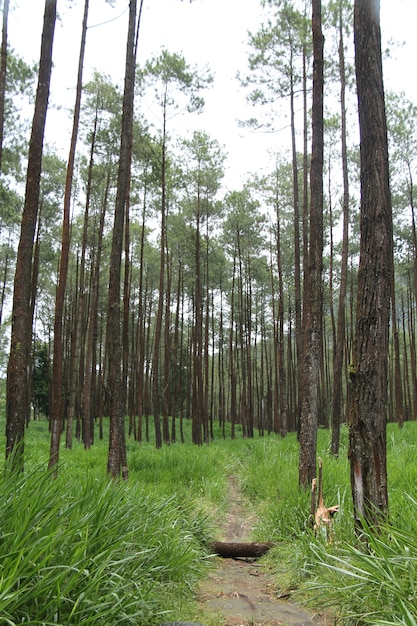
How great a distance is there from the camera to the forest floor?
10.0ft

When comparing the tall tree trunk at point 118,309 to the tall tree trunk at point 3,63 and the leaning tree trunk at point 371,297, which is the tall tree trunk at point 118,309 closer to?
the tall tree trunk at point 3,63

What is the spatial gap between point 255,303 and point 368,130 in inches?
926

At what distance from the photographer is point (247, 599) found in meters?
3.54

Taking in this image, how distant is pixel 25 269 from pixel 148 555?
3.46 metres

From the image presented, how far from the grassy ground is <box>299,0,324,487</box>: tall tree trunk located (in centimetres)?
48

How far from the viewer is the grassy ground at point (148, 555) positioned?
197 centimetres

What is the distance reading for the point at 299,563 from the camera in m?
3.78

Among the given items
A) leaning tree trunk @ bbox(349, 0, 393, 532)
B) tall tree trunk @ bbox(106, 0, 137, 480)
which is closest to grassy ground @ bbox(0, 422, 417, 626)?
leaning tree trunk @ bbox(349, 0, 393, 532)

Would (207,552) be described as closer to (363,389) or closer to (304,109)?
(363,389)

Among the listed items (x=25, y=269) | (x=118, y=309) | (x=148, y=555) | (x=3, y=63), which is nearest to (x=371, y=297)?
(x=148, y=555)

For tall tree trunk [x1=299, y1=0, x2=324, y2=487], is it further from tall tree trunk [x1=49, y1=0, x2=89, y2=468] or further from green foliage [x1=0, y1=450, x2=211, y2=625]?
tall tree trunk [x1=49, y1=0, x2=89, y2=468]

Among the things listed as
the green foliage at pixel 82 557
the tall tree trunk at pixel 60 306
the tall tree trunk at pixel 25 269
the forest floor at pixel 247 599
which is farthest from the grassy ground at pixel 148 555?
the tall tree trunk at pixel 60 306

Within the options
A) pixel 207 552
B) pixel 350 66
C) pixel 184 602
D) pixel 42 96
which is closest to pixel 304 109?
pixel 350 66

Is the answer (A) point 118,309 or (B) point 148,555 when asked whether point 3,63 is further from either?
(B) point 148,555
